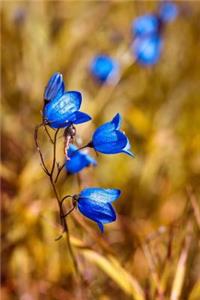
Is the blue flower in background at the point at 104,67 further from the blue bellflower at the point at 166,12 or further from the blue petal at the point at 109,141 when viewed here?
the blue petal at the point at 109,141

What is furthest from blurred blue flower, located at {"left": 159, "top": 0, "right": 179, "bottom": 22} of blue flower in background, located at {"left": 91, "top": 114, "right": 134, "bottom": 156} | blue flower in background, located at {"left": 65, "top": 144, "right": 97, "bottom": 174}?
blue flower in background, located at {"left": 91, "top": 114, "right": 134, "bottom": 156}

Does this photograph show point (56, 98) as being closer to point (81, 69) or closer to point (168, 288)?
point (168, 288)

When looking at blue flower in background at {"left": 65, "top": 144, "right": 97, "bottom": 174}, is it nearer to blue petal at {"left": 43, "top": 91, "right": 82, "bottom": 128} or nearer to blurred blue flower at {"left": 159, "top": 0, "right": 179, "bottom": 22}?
blue petal at {"left": 43, "top": 91, "right": 82, "bottom": 128}

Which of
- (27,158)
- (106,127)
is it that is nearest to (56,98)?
(106,127)

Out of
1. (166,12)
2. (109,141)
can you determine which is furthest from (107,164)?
(109,141)

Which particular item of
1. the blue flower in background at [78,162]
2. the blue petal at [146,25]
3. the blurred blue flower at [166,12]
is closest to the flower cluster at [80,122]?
the blue flower in background at [78,162]
